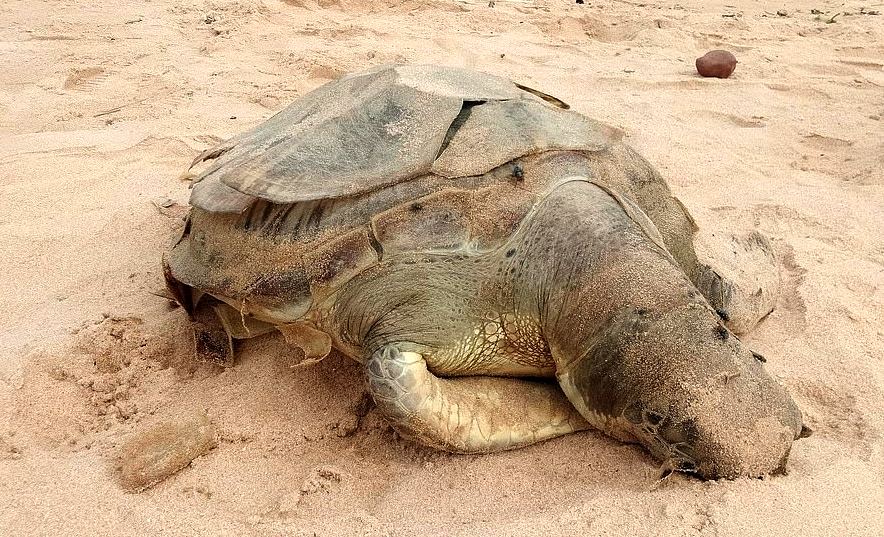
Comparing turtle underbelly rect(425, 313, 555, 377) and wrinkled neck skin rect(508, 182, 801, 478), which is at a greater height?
wrinkled neck skin rect(508, 182, 801, 478)

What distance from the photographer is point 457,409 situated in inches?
72.6

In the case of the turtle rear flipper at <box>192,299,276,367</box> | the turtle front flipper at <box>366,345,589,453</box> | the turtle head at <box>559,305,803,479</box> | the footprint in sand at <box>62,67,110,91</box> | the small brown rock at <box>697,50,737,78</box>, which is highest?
the turtle head at <box>559,305,803,479</box>

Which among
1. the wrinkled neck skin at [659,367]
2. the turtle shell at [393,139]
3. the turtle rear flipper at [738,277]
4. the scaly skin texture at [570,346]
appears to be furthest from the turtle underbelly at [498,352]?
the turtle rear flipper at [738,277]

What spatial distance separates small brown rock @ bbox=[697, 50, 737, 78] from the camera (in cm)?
534

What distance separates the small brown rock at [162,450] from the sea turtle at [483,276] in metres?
0.41

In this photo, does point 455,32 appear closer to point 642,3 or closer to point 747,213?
point 642,3

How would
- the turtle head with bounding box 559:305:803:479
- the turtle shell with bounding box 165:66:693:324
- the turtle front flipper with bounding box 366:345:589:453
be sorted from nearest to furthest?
the turtle head with bounding box 559:305:803:479
the turtle front flipper with bounding box 366:345:589:453
the turtle shell with bounding box 165:66:693:324

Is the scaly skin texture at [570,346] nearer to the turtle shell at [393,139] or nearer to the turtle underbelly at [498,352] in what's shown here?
the turtle underbelly at [498,352]

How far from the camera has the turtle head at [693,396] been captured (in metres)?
1.59

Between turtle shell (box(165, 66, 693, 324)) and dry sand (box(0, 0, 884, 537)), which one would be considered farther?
turtle shell (box(165, 66, 693, 324))

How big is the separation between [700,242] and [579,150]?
87cm

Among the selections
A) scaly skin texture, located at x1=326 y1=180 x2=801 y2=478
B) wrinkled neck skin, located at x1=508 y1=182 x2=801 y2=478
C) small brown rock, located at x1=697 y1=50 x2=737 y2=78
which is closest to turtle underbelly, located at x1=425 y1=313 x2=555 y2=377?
scaly skin texture, located at x1=326 y1=180 x2=801 y2=478

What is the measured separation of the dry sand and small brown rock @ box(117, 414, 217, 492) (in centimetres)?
4

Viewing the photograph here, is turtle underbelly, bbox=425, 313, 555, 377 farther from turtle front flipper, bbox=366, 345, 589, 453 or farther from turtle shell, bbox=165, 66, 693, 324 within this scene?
turtle shell, bbox=165, 66, 693, 324
